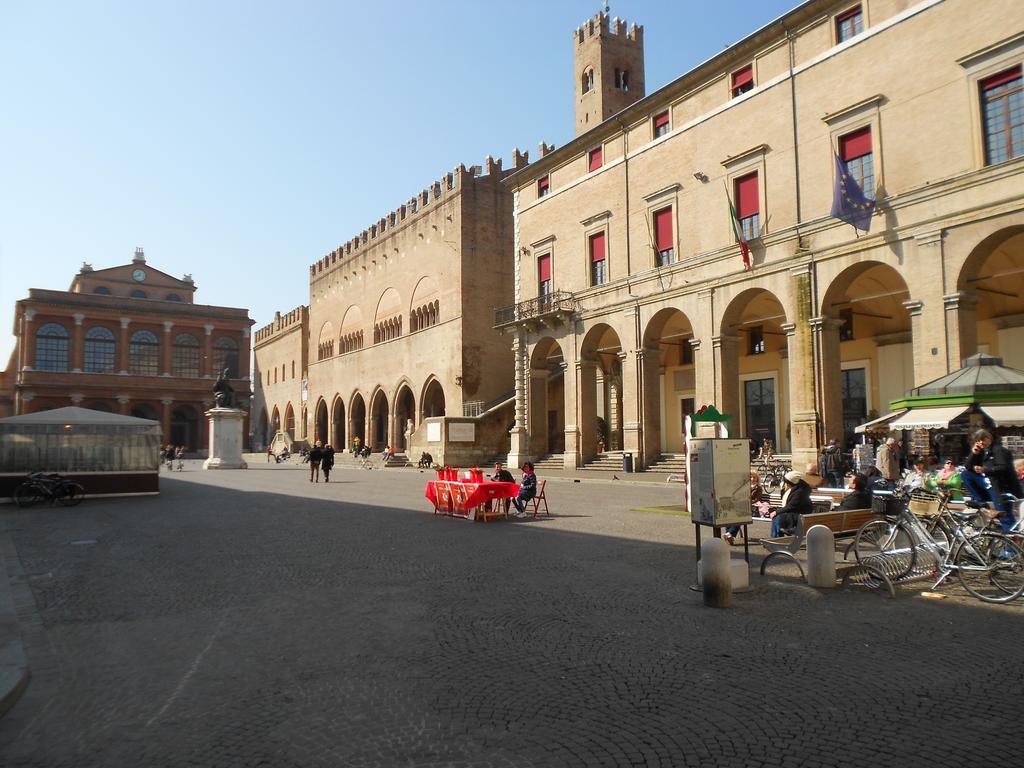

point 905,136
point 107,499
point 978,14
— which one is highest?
point 978,14

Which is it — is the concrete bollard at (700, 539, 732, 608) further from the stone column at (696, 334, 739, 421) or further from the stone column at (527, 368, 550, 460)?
the stone column at (527, 368, 550, 460)

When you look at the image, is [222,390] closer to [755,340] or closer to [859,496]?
[755,340]

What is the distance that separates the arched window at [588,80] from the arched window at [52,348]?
50.4m

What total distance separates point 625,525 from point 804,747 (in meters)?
8.82

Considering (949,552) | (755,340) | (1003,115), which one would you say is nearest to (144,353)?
(755,340)

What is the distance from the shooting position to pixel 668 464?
26.6 metres

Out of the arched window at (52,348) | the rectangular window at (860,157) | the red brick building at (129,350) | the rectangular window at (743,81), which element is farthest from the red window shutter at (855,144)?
the arched window at (52,348)

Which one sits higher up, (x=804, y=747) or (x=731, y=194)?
(x=731, y=194)

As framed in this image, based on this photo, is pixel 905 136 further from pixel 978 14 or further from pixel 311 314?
Answer: pixel 311 314

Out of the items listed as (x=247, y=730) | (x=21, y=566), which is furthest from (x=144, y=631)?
(x=21, y=566)

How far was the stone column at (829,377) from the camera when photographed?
21.2 metres

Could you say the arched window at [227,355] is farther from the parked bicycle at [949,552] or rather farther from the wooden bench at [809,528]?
the parked bicycle at [949,552]

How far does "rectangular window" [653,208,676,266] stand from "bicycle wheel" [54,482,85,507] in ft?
65.1

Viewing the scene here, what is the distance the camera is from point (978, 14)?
17953 millimetres
